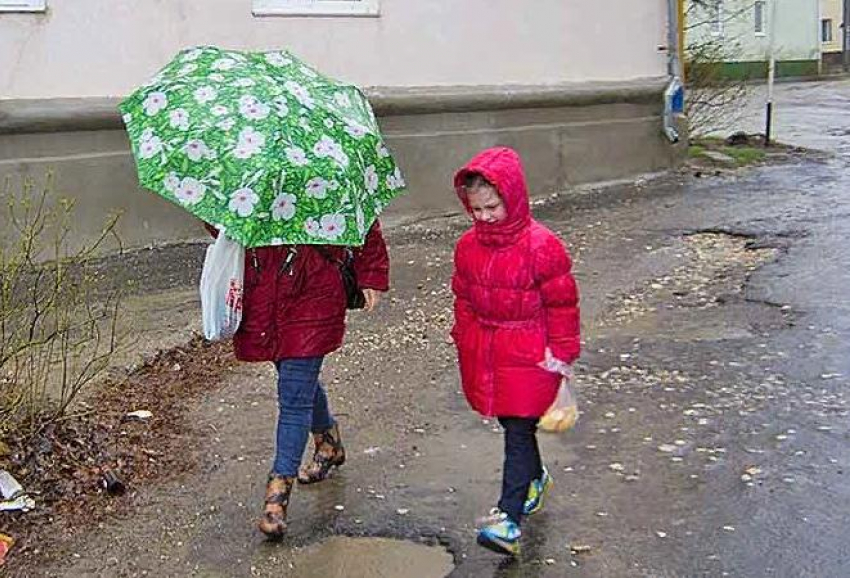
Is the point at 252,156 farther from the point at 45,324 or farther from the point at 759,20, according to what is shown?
the point at 759,20

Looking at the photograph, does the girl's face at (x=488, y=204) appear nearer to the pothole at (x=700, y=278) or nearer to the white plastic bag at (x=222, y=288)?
the white plastic bag at (x=222, y=288)

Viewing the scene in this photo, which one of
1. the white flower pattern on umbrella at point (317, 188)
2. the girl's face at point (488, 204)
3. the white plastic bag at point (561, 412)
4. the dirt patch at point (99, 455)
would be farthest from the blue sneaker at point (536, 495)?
the dirt patch at point (99, 455)

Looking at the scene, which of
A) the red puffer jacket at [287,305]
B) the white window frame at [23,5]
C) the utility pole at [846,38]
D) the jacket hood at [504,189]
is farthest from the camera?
the utility pole at [846,38]

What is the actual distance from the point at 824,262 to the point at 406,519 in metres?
4.98

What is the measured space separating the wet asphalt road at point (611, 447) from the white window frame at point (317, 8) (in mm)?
2400

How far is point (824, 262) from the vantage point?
8.34 metres

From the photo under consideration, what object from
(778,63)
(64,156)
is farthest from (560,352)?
(778,63)

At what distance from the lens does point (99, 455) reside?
4887 millimetres

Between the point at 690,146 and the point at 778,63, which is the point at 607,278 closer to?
the point at 690,146

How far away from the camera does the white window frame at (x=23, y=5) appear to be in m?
8.31

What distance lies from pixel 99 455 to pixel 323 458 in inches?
36.1

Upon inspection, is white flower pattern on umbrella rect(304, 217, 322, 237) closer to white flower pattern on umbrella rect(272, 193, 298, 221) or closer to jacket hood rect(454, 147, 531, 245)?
white flower pattern on umbrella rect(272, 193, 298, 221)

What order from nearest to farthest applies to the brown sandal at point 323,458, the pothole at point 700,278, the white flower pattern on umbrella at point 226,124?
1. the white flower pattern on umbrella at point 226,124
2. the brown sandal at point 323,458
3. the pothole at point 700,278

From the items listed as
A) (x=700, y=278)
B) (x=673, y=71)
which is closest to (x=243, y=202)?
(x=700, y=278)
